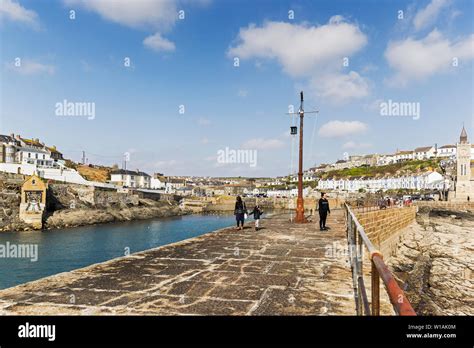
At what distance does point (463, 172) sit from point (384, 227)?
59648mm

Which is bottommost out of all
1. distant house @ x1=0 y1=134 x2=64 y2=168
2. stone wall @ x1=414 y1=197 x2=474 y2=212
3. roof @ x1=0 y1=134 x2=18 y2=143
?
stone wall @ x1=414 y1=197 x2=474 y2=212

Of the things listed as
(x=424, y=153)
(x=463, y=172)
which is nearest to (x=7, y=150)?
(x=463, y=172)

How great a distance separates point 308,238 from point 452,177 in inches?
3034

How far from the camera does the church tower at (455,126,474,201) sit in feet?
214

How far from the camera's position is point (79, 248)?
30.6m

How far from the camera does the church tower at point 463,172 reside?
65.3m

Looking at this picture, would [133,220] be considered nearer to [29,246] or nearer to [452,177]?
[29,246]

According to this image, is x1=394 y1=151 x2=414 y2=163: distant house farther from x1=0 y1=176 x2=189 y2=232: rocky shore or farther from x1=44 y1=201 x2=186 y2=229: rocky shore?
x1=0 y1=176 x2=189 y2=232: rocky shore

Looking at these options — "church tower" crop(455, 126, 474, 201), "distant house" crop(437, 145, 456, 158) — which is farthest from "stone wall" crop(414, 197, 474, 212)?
"distant house" crop(437, 145, 456, 158)

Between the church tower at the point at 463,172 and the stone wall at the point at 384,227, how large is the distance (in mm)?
48841

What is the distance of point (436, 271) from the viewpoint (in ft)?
56.7

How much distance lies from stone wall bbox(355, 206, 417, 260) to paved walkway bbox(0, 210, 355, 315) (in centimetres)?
746
